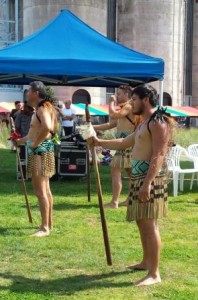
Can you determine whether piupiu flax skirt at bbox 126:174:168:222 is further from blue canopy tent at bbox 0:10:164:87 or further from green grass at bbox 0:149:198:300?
blue canopy tent at bbox 0:10:164:87

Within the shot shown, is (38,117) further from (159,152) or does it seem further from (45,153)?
(159,152)

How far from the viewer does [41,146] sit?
630 cm

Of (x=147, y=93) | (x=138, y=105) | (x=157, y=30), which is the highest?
(x=157, y=30)

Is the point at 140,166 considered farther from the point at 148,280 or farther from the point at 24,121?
the point at 24,121

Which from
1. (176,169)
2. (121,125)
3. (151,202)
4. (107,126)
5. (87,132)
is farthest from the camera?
(176,169)

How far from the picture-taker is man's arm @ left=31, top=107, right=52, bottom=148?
20.1 ft

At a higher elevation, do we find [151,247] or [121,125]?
[121,125]

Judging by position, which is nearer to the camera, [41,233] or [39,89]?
[39,89]

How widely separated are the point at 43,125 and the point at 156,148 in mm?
2051

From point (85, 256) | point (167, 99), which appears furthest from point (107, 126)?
point (167, 99)

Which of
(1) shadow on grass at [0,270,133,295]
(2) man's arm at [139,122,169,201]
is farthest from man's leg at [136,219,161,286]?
(2) man's arm at [139,122,169,201]

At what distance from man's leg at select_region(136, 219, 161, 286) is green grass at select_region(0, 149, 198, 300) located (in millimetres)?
86

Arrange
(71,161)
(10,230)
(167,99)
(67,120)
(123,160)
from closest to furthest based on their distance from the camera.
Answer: (10,230) < (123,160) < (71,161) < (67,120) < (167,99)

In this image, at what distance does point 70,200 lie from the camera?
9.09 meters
